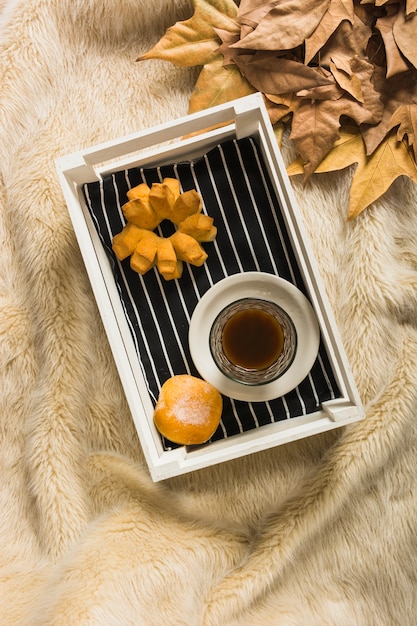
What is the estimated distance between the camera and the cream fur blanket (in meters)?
0.81

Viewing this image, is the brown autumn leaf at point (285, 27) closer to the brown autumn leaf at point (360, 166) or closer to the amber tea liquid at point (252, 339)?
the brown autumn leaf at point (360, 166)

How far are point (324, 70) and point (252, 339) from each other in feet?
1.35

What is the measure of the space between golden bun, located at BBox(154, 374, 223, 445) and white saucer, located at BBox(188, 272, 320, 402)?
33 millimetres

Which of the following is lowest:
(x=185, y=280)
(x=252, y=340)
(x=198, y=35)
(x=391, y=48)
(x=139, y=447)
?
(x=139, y=447)

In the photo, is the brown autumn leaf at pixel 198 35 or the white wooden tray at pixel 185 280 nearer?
the white wooden tray at pixel 185 280

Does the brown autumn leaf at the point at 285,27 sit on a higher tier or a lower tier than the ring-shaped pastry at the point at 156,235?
higher

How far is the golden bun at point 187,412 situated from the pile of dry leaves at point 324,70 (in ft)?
1.17

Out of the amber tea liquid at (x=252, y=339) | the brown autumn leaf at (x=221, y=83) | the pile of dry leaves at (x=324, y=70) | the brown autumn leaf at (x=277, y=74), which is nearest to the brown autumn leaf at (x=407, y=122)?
the pile of dry leaves at (x=324, y=70)

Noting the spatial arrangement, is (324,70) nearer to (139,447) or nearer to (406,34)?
(406,34)

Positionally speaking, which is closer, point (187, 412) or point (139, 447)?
point (187, 412)

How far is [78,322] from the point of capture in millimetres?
831

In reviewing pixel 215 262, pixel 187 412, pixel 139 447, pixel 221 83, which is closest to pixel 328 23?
pixel 221 83

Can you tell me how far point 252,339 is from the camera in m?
0.76

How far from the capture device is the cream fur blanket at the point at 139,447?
0.81 metres
